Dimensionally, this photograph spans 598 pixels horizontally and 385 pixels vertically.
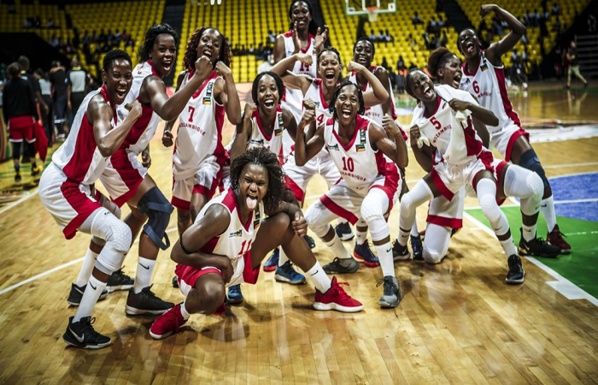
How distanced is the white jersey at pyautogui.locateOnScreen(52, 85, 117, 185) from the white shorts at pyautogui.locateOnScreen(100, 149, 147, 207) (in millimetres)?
318

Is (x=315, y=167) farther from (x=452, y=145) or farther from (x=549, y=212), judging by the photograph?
(x=549, y=212)

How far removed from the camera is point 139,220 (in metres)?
5.73

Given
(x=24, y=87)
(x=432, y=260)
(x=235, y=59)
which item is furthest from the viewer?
(x=235, y=59)

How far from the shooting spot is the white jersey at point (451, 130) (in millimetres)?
6012

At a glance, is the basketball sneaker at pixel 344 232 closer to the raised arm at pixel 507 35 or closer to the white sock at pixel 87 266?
the raised arm at pixel 507 35

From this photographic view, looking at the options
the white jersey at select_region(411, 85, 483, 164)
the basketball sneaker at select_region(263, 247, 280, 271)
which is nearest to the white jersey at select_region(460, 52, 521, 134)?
the white jersey at select_region(411, 85, 483, 164)

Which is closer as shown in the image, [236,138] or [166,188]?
[236,138]

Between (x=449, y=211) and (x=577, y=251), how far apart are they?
1.25 m

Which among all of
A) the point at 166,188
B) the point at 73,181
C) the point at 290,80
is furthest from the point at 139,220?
the point at 166,188

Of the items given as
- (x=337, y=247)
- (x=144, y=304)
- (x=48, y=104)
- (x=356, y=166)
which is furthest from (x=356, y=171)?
(x=48, y=104)

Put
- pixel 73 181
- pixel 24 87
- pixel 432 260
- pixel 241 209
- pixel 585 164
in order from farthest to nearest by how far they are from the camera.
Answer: pixel 24 87 → pixel 585 164 → pixel 432 260 → pixel 73 181 → pixel 241 209

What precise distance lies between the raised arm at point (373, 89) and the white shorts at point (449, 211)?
1105 millimetres

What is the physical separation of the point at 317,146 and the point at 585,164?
19.3 ft

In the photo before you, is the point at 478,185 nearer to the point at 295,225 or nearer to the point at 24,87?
the point at 295,225
